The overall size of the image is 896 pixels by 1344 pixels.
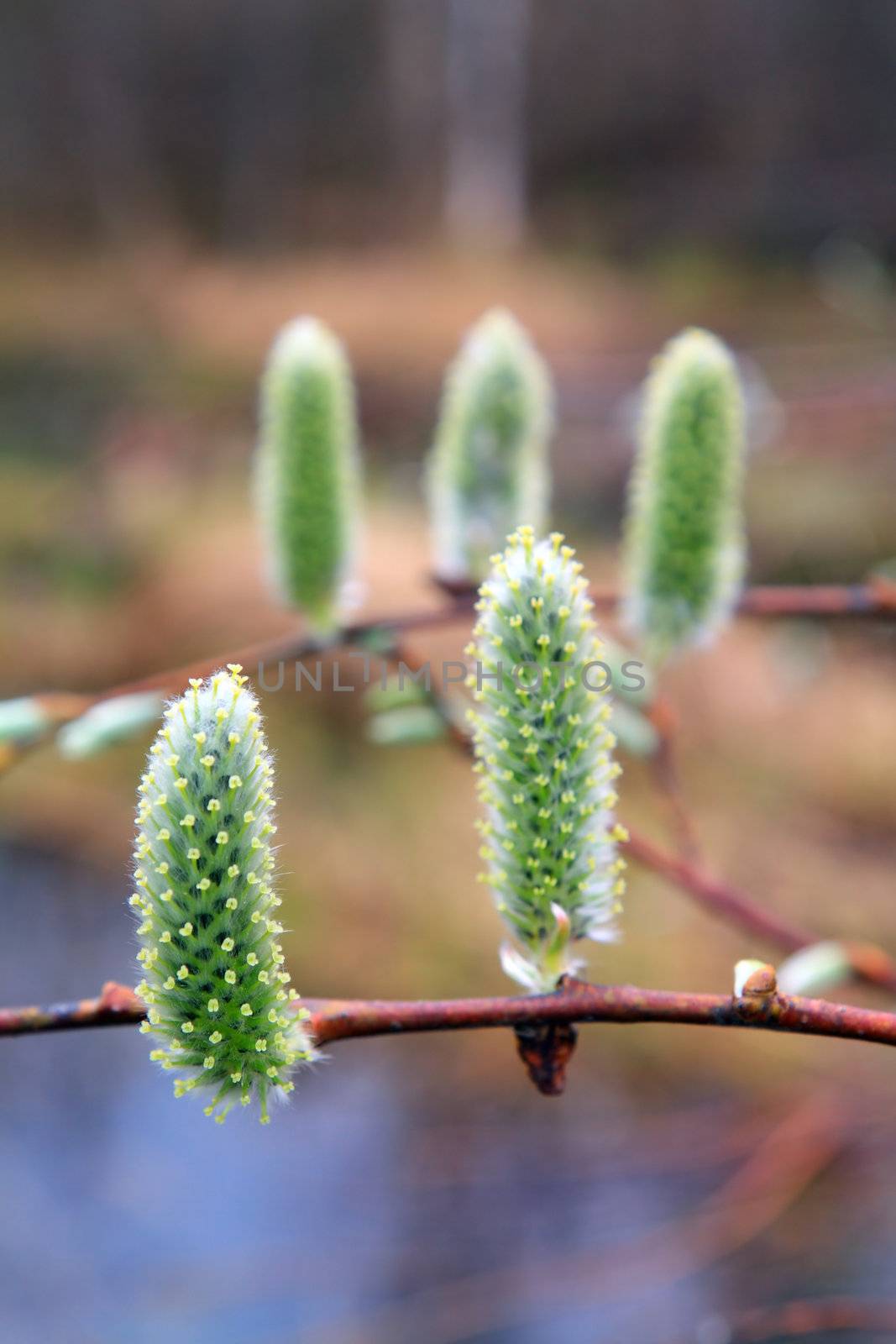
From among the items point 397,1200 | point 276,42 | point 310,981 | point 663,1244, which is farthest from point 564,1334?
point 276,42

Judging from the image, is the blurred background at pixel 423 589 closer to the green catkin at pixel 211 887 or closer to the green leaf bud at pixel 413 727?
the green leaf bud at pixel 413 727

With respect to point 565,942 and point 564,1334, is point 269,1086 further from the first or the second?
point 564,1334

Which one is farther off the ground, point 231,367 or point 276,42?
point 276,42

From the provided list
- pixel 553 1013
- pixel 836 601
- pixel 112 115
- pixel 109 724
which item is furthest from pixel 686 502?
pixel 112 115

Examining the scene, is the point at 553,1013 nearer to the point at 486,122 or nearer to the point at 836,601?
the point at 836,601

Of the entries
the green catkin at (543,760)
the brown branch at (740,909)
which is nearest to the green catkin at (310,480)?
the brown branch at (740,909)
